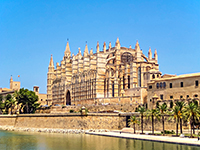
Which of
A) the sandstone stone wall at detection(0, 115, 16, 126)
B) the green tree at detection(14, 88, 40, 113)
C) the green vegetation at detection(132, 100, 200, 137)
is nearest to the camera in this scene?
the green vegetation at detection(132, 100, 200, 137)

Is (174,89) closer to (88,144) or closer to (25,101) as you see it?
(88,144)

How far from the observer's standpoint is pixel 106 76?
90375mm

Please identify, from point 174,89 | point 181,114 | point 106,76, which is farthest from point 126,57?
point 181,114

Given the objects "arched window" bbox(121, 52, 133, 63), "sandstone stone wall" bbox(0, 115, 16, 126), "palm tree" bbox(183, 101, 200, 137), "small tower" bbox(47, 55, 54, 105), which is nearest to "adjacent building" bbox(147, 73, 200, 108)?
"palm tree" bbox(183, 101, 200, 137)

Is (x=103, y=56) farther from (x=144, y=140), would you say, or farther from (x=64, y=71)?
(x=144, y=140)

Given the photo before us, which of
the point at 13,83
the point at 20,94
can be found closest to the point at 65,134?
the point at 20,94

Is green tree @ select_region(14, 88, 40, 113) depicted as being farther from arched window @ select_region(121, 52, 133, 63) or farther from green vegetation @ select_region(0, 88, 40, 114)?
arched window @ select_region(121, 52, 133, 63)

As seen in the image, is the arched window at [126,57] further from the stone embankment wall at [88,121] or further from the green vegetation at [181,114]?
the green vegetation at [181,114]

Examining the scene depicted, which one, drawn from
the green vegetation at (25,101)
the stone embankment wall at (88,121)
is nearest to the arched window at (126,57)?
the green vegetation at (25,101)

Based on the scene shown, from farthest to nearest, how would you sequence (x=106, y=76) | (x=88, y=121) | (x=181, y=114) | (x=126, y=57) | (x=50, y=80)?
(x=50, y=80) < (x=126, y=57) < (x=106, y=76) < (x=88, y=121) < (x=181, y=114)

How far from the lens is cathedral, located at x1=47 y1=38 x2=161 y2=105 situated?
7919cm

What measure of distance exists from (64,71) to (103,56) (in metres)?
23.6

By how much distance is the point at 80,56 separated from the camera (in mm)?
102562

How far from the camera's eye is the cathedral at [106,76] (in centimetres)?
7919
